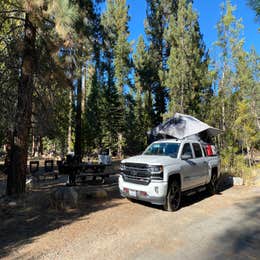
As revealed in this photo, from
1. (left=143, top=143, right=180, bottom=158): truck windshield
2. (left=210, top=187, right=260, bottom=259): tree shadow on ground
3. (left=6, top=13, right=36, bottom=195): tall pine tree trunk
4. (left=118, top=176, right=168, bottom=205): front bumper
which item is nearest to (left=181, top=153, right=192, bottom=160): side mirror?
(left=143, top=143, right=180, bottom=158): truck windshield

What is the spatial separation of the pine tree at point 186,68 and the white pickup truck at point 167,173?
10.9 meters

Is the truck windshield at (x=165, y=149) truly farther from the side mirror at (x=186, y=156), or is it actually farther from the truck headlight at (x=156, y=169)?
the truck headlight at (x=156, y=169)

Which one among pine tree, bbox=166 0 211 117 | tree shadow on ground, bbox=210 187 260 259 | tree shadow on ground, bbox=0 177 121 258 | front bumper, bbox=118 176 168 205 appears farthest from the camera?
pine tree, bbox=166 0 211 117

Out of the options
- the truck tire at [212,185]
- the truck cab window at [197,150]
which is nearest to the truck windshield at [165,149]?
the truck cab window at [197,150]

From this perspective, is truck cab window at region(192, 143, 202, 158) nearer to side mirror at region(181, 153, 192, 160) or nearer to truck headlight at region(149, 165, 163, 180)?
side mirror at region(181, 153, 192, 160)

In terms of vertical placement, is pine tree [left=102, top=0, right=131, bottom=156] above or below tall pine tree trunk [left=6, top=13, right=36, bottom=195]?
above

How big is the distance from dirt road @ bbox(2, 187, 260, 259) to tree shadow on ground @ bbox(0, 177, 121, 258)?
14 centimetres

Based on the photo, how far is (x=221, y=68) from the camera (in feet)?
49.8

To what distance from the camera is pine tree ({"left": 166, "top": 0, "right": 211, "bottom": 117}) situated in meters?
18.8

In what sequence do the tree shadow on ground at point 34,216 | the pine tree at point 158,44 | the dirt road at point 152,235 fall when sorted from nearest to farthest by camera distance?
1. the dirt road at point 152,235
2. the tree shadow on ground at point 34,216
3. the pine tree at point 158,44

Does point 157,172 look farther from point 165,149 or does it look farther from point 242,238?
point 242,238

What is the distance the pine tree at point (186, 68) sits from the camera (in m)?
18.8

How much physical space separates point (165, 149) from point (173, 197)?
1.65 m

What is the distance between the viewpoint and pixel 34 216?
604cm
